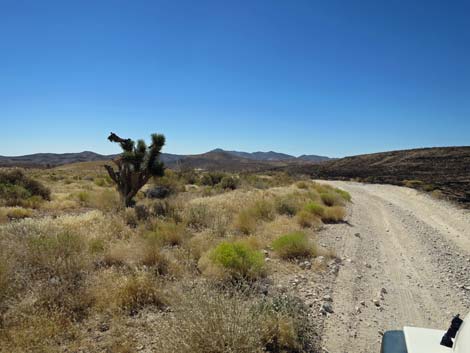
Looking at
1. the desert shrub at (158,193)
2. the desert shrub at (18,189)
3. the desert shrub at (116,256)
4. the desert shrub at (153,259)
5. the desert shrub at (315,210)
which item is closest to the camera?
the desert shrub at (153,259)

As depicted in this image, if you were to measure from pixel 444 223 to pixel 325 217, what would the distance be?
4.85 meters

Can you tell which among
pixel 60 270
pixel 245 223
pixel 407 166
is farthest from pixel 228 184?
pixel 407 166

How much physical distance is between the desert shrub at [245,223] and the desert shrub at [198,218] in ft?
3.09

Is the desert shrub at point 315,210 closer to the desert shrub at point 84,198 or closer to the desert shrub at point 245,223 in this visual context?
the desert shrub at point 245,223

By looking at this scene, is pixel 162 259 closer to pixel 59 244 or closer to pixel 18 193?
pixel 59 244

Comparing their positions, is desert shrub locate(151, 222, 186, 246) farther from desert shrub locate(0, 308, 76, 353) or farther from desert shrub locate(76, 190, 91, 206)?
desert shrub locate(76, 190, 91, 206)

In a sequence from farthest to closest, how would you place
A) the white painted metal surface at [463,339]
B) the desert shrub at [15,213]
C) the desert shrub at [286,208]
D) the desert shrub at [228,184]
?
the desert shrub at [228,184]
the desert shrub at [286,208]
the desert shrub at [15,213]
the white painted metal surface at [463,339]

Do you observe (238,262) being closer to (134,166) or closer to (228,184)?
(134,166)

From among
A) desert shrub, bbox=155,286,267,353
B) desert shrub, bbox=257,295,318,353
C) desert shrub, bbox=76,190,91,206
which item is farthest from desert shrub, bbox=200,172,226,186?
desert shrub, bbox=155,286,267,353

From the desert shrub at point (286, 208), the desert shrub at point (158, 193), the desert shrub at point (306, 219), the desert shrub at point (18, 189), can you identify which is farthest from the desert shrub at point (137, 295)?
the desert shrub at point (158, 193)

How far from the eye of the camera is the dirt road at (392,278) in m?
4.48

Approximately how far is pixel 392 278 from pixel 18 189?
56.6ft

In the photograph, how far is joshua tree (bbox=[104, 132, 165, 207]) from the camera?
590 inches

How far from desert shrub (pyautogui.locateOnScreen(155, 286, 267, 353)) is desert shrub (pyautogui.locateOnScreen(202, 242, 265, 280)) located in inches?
75.0
